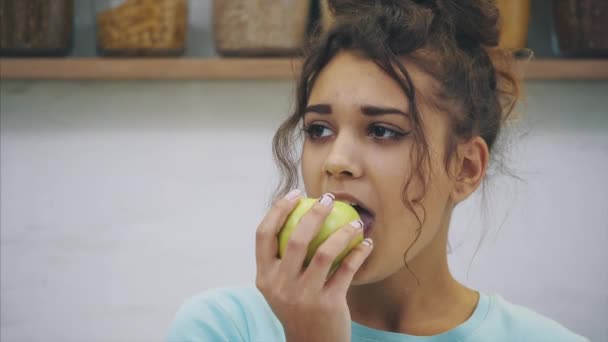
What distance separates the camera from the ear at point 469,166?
1048mm

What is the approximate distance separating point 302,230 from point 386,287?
0.30m

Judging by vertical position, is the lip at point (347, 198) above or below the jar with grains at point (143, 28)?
below

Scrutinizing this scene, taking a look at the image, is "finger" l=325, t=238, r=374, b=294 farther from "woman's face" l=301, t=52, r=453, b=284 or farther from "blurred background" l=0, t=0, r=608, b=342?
Answer: "blurred background" l=0, t=0, r=608, b=342

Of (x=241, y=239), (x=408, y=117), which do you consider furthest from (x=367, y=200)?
(x=241, y=239)

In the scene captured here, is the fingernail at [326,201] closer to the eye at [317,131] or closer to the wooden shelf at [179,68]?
the eye at [317,131]

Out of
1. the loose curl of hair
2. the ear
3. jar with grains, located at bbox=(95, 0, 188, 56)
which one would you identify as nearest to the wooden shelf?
jar with grains, located at bbox=(95, 0, 188, 56)

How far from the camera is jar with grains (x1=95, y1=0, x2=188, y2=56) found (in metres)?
1.48

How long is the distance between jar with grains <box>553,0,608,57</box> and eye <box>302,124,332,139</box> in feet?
2.48

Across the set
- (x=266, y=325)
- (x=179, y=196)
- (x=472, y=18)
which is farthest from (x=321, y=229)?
(x=179, y=196)

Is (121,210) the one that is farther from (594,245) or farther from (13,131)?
(594,245)

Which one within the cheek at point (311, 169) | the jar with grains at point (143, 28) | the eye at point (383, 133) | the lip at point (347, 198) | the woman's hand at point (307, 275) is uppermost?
the jar with grains at point (143, 28)

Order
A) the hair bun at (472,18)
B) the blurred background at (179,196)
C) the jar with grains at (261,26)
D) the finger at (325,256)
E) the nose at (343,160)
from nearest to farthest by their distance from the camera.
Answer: the finger at (325,256)
the nose at (343,160)
the hair bun at (472,18)
the jar with grains at (261,26)
the blurred background at (179,196)

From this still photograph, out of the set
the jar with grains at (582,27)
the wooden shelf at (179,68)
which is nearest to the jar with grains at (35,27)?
the wooden shelf at (179,68)

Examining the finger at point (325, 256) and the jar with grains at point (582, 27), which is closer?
the finger at point (325, 256)
